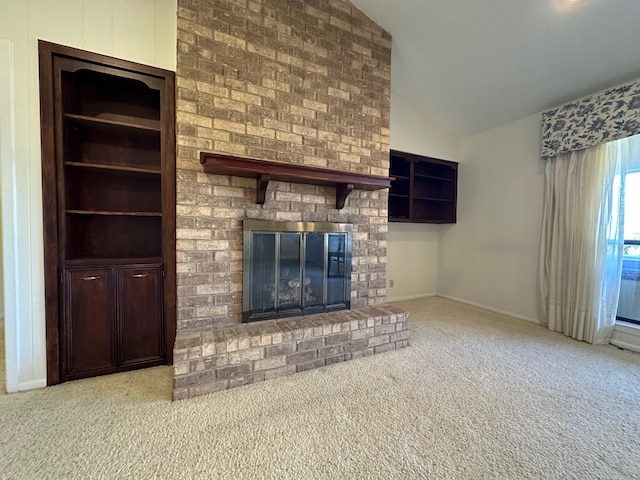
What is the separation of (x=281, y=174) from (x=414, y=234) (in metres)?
2.96

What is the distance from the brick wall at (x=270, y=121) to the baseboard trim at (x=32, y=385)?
94 centimetres

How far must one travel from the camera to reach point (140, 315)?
2.16 metres

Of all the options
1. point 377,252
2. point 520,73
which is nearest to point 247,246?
point 377,252

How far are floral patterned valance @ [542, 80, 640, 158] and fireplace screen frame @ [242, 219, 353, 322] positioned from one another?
2560 millimetres

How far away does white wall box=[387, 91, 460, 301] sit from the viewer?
391cm

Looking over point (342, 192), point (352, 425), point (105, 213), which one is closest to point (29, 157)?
point (105, 213)

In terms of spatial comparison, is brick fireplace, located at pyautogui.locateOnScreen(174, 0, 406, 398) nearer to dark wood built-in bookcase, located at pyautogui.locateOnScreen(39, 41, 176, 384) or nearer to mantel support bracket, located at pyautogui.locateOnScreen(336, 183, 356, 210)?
mantel support bracket, located at pyautogui.locateOnScreen(336, 183, 356, 210)

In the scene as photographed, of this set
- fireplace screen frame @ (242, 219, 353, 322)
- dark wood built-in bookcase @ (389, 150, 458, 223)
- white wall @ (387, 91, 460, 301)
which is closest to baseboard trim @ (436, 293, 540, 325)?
white wall @ (387, 91, 460, 301)

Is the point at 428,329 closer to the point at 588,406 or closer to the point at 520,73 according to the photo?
the point at 588,406

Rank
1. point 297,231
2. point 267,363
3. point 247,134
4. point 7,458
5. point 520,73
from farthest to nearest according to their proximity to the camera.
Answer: point 520,73, point 297,231, point 247,134, point 267,363, point 7,458

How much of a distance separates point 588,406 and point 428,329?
141 cm

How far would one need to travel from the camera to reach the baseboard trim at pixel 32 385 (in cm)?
186

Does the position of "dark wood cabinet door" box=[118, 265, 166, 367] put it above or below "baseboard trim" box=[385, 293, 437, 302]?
above

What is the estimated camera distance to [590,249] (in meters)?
2.82
